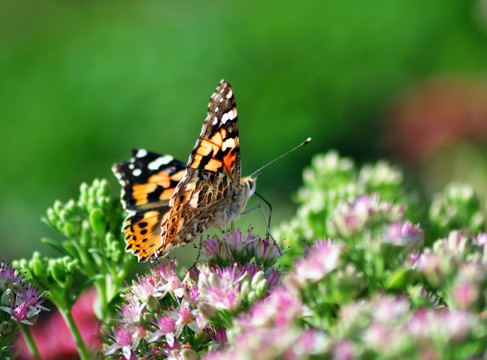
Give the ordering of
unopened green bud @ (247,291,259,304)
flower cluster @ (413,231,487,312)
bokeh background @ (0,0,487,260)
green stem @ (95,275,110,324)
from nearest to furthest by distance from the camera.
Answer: flower cluster @ (413,231,487,312), unopened green bud @ (247,291,259,304), green stem @ (95,275,110,324), bokeh background @ (0,0,487,260)

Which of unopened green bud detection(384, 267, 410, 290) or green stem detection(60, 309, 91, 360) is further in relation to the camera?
green stem detection(60, 309, 91, 360)

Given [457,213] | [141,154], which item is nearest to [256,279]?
[141,154]

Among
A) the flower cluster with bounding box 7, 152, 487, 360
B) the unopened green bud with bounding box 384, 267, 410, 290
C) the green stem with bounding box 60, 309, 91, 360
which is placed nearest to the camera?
the flower cluster with bounding box 7, 152, 487, 360

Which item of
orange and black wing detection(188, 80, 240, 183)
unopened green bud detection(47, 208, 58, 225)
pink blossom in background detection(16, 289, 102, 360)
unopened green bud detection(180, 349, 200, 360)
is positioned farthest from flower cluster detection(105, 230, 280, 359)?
pink blossom in background detection(16, 289, 102, 360)

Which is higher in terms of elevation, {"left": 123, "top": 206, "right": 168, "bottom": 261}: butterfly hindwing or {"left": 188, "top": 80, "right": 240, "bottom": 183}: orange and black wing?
{"left": 188, "top": 80, "right": 240, "bottom": 183}: orange and black wing

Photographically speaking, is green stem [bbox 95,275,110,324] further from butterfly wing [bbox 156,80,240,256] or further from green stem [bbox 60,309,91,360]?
butterfly wing [bbox 156,80,240,256]

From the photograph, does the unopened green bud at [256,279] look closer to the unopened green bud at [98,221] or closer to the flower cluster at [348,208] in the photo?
the flower cluster at [348,208]

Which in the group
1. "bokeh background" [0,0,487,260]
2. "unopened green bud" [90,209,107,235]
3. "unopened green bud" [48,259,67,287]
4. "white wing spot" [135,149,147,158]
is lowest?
"unopened green bud" [48,259,67,287]

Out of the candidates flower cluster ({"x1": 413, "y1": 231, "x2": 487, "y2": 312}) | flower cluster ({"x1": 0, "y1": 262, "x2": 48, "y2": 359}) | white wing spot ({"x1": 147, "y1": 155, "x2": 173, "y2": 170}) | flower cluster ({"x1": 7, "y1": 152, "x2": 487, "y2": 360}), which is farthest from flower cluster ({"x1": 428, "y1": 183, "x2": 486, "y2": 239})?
flower cluster ({"x1": 0, "y1": 262, "x2": 48, "y2": 359})

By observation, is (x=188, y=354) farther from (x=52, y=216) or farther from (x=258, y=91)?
(x=258, y=91)
